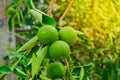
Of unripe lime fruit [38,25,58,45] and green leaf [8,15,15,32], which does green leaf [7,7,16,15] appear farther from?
unripe lime fruit [38,25,58,45]

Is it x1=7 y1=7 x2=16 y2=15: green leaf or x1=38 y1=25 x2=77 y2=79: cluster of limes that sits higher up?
x1=7 y1=7 x2=16 y2=15: green leaf

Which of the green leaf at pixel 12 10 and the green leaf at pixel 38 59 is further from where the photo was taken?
the green leaf at pixel 12 10

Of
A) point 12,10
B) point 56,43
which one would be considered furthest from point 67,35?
point 12,10

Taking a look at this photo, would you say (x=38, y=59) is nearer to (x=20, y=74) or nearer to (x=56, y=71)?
(x=56, y=71)

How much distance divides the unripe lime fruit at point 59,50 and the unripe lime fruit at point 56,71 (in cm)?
2

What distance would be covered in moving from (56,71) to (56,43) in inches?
2.6

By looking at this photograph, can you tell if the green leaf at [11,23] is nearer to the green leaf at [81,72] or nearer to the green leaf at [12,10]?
the green leaf at [12,10]

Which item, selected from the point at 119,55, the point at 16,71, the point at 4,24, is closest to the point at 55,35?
the point at 16,71

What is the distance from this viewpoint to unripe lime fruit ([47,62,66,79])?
39.9 inches

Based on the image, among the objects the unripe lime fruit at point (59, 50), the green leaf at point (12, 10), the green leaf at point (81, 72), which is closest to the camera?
the unripe lime fruit at point (59, 50)

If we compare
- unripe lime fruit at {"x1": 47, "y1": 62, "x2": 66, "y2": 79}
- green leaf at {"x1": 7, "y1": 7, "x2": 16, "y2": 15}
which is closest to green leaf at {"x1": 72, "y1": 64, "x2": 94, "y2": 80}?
unripe lime fruit at {"x1": 47, "y1": 62, "x2": 66, "y2": 79}

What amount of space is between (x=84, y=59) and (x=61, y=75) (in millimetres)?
1761

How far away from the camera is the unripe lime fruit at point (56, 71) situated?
1015mm

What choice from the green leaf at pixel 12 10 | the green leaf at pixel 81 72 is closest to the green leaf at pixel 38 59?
the green leaf at pixel 81 72
